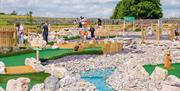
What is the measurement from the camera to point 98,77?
66.2 ft

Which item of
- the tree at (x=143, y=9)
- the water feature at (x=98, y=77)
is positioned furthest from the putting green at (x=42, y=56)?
the tree at (x=143, y=9)

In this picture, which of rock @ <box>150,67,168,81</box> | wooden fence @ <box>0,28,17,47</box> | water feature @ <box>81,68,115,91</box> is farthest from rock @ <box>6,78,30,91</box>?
wooden fence @ <box>0,28,17,47</box>

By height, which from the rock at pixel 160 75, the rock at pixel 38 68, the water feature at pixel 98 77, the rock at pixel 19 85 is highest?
the rock at pixel 19 85

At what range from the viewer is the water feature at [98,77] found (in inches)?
677

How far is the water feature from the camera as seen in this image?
17.2 m

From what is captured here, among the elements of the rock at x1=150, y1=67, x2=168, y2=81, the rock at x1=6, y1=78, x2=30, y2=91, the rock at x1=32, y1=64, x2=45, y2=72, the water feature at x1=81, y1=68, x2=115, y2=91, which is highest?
the rock at x1=6, y1=78, x2=30, y2=91

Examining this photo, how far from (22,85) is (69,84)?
1257 mm

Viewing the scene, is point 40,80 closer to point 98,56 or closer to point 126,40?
point 98,56

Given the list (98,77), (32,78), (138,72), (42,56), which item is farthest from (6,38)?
(138,72)

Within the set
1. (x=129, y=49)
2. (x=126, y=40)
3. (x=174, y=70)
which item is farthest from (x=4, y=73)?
(x=126, y=40)

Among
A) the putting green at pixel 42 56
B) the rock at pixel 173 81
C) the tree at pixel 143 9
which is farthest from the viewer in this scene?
the tree at pixel 143 9

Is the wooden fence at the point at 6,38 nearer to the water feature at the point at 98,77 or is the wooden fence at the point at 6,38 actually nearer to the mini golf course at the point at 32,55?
the mini golf course at the point at 32,55

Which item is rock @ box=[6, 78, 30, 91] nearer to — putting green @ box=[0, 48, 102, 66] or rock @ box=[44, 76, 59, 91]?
rock @ box=[44, 76, 59, 91]

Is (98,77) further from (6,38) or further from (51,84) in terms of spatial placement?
(6,38)
